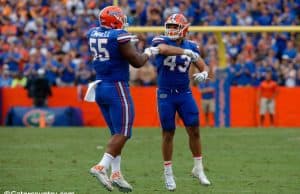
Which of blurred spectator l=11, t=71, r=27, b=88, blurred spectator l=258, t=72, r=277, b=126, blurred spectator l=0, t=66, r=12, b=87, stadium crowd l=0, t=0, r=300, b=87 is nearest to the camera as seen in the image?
blurred spectator l=258, t=72, r=277, b=126

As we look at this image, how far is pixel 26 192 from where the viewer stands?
8.65 meters

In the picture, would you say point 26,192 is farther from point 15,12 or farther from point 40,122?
point 15,12

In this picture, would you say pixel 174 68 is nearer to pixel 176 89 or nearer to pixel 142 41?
pixel 176 89

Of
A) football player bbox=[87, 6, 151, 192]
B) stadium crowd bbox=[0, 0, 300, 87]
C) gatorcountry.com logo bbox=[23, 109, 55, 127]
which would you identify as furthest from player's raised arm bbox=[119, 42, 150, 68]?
gatorcountry.com logo bbox=[23, 109, 55, 127]

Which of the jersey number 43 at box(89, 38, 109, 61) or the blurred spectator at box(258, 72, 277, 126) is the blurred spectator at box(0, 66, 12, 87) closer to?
the blurred spectator at box(258, 72, 277, 126)

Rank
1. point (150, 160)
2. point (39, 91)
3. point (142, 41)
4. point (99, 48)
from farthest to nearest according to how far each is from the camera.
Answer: point (39, 91)
point (142, 41)
point (150, 160)
point (99, 48)

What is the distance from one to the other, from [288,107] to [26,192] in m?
12.2

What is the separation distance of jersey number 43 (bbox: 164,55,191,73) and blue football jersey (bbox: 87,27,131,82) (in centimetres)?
81

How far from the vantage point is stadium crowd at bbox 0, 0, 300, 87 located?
20016 millimetres

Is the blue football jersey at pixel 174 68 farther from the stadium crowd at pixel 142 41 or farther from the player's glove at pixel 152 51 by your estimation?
the stadium crowd at pixel 142 41

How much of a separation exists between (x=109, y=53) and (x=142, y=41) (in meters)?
11.1

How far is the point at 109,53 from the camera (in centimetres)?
862

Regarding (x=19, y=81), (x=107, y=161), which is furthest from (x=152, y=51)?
(x=19, y=81)

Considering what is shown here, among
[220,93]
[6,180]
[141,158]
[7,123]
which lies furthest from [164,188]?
[7,123]
